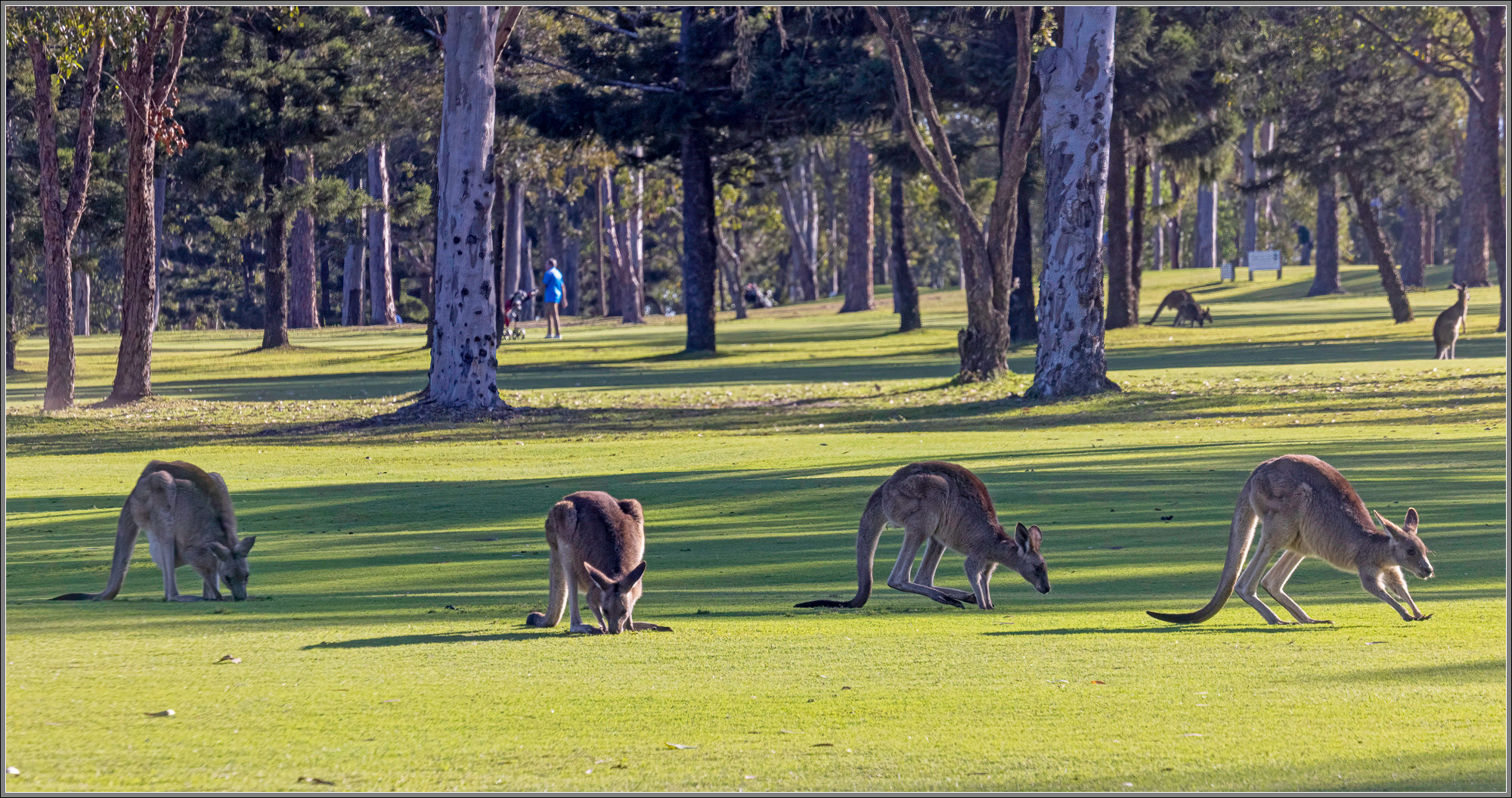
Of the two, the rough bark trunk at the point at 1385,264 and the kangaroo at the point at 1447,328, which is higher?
the rough bark trunk at the point at 1385,264

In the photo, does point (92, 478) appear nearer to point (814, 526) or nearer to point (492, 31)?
point (814, 526)

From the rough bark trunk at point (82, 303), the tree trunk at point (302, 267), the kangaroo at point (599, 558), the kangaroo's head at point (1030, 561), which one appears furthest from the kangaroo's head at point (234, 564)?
the rough bark trunk at point (82, 303)

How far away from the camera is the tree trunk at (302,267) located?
62.2 meters

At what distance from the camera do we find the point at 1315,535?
27.6 ft

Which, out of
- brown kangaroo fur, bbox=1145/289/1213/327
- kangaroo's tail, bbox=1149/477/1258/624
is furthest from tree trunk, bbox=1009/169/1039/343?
kangaroo's tail, bbox=1149/477/1258/624

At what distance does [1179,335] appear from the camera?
43.1 meters

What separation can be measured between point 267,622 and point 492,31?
1849 centimetres

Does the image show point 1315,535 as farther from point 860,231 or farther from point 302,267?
point 302,267

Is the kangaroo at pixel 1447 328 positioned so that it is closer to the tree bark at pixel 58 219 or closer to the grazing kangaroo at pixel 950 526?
the grazing kangaroo at pixel 950 526

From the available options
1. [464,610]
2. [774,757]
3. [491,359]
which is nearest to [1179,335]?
[491,359]

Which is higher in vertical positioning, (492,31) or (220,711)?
(492,31)

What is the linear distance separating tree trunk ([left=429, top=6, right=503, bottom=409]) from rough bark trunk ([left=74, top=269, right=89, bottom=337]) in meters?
50.9

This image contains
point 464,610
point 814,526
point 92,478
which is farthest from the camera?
point 92,478

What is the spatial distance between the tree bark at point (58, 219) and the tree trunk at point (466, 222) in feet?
23.2
